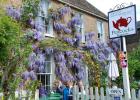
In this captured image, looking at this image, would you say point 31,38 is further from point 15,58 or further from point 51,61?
point 15,58

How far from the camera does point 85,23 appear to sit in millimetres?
22547

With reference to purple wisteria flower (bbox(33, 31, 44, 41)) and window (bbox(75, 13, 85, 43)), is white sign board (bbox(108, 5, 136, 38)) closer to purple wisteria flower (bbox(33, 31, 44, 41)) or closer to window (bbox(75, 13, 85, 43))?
purple wisteria flower (bbox(33, 31, 44, 41))

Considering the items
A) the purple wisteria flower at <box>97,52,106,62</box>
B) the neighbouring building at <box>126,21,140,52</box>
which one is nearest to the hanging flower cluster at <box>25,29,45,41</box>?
the purple wisteria flower at <box>97,52,106,62</box>

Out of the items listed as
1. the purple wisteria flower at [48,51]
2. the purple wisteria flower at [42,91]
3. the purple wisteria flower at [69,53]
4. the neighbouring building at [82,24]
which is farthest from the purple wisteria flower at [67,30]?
the purple wisteria flower at [42,91]

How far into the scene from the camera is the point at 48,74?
18297mm

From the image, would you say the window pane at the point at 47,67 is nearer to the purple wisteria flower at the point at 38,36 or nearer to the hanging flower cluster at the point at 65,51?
the hanging flower cluster at the point at 65,51

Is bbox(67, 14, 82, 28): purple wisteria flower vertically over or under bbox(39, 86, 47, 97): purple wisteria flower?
over

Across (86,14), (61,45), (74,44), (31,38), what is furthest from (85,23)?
(31,38)

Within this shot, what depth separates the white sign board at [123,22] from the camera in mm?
11223

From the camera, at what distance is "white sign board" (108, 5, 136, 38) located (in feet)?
36.8

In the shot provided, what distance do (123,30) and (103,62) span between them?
34.7 ft

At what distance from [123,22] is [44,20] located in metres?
8.27

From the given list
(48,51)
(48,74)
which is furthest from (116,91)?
(48,74)

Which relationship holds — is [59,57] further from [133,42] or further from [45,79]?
[133,42]
